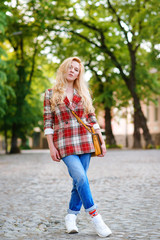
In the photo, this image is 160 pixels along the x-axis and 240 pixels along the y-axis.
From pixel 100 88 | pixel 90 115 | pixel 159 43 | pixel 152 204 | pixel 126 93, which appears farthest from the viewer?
pixel 100 88

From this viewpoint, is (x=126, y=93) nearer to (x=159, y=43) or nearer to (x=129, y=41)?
(x=129, y=41)

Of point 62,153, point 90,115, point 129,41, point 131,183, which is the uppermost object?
point 129,41

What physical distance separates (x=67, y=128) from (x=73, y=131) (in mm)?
70

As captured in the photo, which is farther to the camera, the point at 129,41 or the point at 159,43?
the point at 129,41

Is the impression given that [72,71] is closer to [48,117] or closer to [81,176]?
[48,117]

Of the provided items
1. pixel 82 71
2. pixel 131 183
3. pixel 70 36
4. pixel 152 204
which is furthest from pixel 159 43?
pixel 82 71

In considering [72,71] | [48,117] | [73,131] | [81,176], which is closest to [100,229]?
[81,176]

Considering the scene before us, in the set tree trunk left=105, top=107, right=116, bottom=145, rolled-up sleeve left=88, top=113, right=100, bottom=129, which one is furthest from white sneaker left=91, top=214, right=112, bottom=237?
tree trunk left=105, top=107, right=116, bottom=145

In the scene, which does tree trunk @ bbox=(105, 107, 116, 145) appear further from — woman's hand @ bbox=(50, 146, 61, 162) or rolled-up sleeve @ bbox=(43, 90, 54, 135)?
woman's hand @ bbox=(50, 146, 61, 162)

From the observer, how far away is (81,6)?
26.1 meters

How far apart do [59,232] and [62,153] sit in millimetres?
895

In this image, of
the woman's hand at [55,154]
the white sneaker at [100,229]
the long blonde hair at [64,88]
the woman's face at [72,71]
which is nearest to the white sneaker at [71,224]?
the white sneaker at [100,229]

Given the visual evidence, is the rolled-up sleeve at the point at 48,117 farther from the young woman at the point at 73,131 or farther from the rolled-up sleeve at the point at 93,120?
the rolled-up sleeve at the point at 93,120

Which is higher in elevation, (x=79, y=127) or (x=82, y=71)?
(x=82, y=71)
